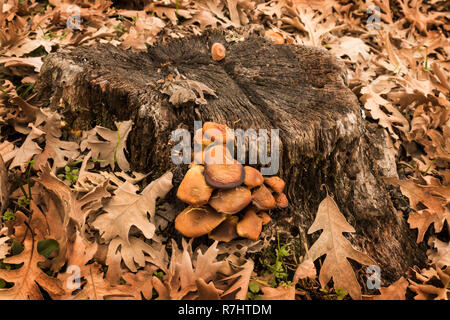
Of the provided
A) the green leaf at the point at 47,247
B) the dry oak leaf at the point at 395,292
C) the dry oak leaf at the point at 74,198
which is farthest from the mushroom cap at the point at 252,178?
the green leaf at the point at 47,247

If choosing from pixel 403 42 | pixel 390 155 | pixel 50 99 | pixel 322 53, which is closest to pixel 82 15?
pixel 50 99

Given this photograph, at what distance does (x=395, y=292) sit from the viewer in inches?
97.5

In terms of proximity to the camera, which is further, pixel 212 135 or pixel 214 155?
pixel 212 135

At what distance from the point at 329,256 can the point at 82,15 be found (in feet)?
13.0

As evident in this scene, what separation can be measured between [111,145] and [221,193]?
110cm

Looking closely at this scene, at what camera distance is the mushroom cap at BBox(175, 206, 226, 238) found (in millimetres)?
2397

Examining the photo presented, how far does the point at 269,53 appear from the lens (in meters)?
3.45

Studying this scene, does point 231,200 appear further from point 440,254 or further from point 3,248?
point 440,254

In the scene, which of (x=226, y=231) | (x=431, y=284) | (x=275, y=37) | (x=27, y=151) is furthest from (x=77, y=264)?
(x=275, y=37)

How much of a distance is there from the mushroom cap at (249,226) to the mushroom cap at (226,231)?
62 millimetres

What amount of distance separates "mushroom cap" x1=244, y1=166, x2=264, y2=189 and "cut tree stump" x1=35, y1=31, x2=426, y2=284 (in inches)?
13.8

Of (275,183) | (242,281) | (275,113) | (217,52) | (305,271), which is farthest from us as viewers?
(217,52)

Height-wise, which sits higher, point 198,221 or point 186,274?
point 198,221

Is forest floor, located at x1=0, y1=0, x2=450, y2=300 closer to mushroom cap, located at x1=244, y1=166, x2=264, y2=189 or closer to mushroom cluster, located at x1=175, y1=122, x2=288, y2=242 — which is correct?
mushroom cluster, located at x1=175, y1=122, x2=288, y2=242
